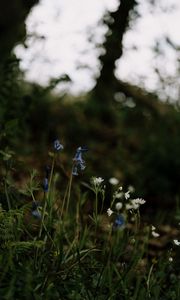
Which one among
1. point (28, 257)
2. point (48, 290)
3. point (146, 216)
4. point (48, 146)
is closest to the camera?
point (48, 290)

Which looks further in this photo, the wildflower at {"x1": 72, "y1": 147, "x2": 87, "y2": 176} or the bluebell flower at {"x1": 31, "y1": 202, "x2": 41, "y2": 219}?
the wildflower at {"x1": 72, "y1": 147, "x2": 87, "y2": 176}

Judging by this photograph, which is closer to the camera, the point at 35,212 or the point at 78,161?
the point at 35,212

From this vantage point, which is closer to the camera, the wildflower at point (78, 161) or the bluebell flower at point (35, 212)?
the bluebell flower at point (35, 212)

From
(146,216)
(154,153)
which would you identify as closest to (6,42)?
(146,216)

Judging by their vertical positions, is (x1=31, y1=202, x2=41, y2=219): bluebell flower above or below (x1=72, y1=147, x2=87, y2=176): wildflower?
→ below

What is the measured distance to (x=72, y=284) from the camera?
2.07 m

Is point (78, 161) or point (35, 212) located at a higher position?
point (78, 161)

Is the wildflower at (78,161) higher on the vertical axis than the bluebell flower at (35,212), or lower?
higher

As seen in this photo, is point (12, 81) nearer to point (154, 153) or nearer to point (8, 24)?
point (8, 24)

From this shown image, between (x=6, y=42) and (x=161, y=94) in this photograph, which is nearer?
(x=6, y=42)

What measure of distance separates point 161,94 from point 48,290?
377cm

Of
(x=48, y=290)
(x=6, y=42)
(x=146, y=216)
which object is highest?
(x=146, y=216)

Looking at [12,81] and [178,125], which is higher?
[178,125]

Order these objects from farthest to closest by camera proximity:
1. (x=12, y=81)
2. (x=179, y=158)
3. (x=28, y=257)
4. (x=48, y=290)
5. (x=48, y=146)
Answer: (x=48, y=146) < (x=179, y=158) < (x=12, y=81) < (x=28, y=257) < (x=48, y=290)
